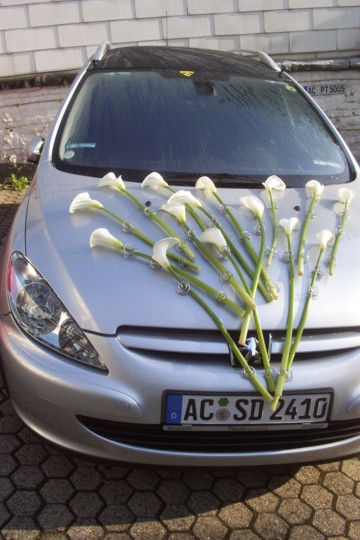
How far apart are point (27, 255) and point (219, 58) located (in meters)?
2.27

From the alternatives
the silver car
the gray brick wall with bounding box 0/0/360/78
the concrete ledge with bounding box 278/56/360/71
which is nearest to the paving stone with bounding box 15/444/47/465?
the silver car

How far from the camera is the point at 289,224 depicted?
2506 millimetres

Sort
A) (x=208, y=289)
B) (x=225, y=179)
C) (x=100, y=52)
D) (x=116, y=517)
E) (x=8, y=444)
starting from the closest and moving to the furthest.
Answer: (x=208, y=289), (x=116, y=517), (x=8, y=444), (x=225, y=179), (x=100, y=52)

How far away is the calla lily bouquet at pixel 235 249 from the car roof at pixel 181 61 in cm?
120

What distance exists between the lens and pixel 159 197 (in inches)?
107

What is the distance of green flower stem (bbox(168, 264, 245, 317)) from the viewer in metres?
2.14

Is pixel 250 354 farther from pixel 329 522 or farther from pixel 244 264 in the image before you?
pixel 329 522

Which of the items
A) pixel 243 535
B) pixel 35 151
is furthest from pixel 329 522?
pixel 35 151

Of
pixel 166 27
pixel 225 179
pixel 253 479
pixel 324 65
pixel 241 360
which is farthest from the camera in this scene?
pixel 324 65

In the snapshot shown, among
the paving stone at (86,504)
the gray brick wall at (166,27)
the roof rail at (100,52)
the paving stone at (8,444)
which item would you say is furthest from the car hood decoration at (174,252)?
the gray brick wall at (166,27)

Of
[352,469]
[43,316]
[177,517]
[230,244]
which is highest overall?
[230,244]

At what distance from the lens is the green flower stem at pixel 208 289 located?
214 cm

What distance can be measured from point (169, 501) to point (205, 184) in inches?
52.0

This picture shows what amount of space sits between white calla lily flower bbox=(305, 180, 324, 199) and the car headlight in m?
1.25
